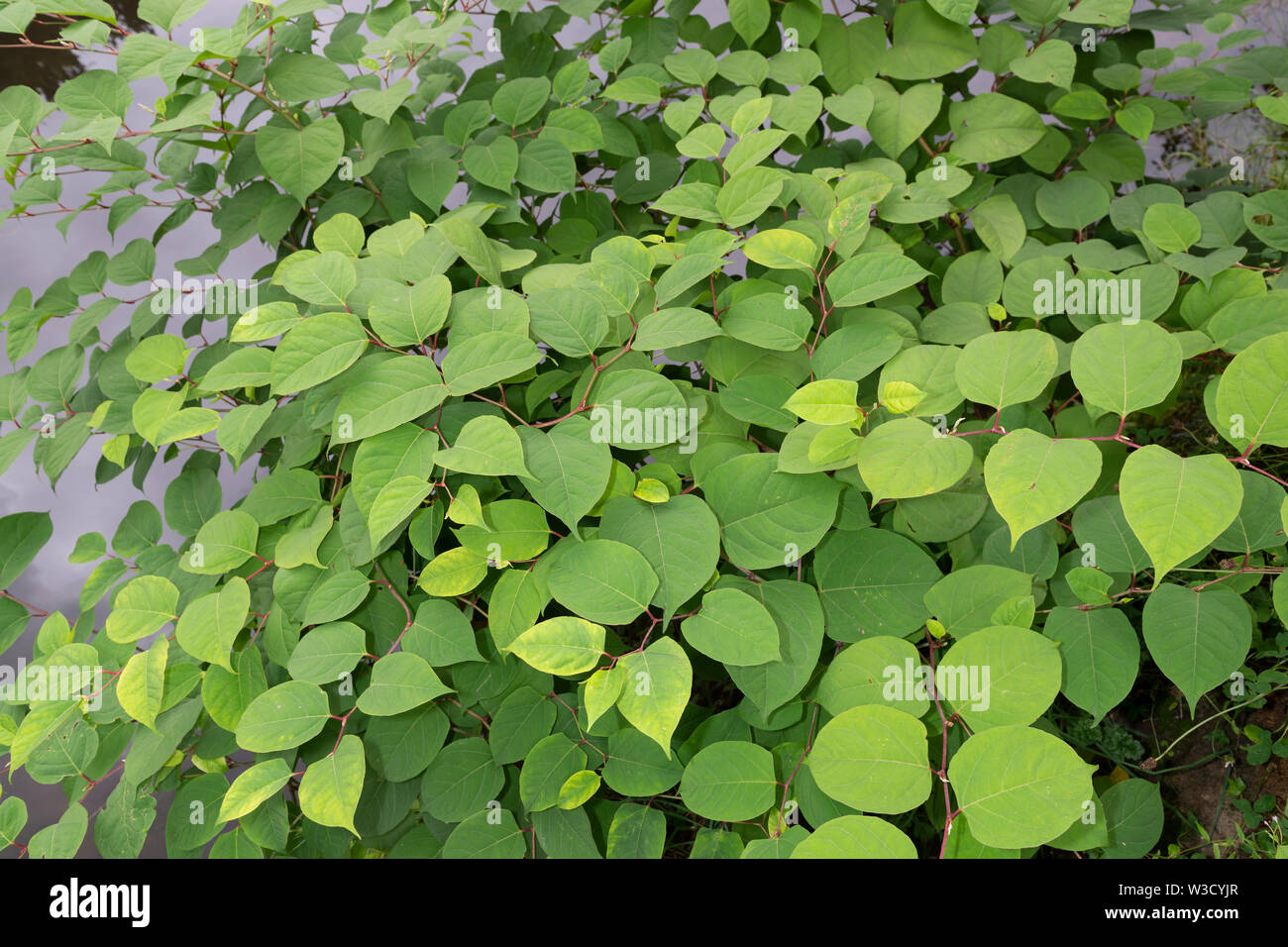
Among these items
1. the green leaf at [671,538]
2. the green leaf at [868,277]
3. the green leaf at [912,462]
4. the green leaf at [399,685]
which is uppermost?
the green leaf at [868,277]

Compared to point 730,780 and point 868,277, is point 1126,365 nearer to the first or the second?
point 868,277

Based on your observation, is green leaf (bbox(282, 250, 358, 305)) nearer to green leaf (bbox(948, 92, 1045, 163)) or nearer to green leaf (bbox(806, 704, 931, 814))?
green leaf (bbox(806, 704, 931, 814))

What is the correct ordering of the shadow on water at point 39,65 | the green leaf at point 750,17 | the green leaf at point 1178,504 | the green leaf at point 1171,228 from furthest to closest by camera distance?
the shadow on water at point 39,65
the green leaf at point 750,17
the green leaf at point 1171,228
the green leaf at point 1178,504

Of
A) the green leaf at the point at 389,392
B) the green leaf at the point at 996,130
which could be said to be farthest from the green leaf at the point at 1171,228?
the green leaf at the point at 389,392

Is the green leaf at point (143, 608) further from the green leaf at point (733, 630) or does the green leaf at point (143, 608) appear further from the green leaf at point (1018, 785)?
the green leaf at point (1018, 785)

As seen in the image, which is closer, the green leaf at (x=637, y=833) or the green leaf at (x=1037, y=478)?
the green leaf at (x=1037, y=478)

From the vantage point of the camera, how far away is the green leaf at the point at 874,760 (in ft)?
2.05

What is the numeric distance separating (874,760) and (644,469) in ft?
1.02

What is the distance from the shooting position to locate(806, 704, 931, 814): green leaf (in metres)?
0.62

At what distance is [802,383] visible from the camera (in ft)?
2.80

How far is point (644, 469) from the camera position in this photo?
0.75 metres

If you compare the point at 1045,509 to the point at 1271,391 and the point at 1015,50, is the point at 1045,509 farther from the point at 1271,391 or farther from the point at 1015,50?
the point at 1015,50

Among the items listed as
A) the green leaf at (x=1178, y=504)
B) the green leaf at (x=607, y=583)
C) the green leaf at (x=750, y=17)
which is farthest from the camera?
the green leaf at (x=750, y=17)

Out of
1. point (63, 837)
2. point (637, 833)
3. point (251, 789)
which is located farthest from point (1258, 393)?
point (63, 837)
